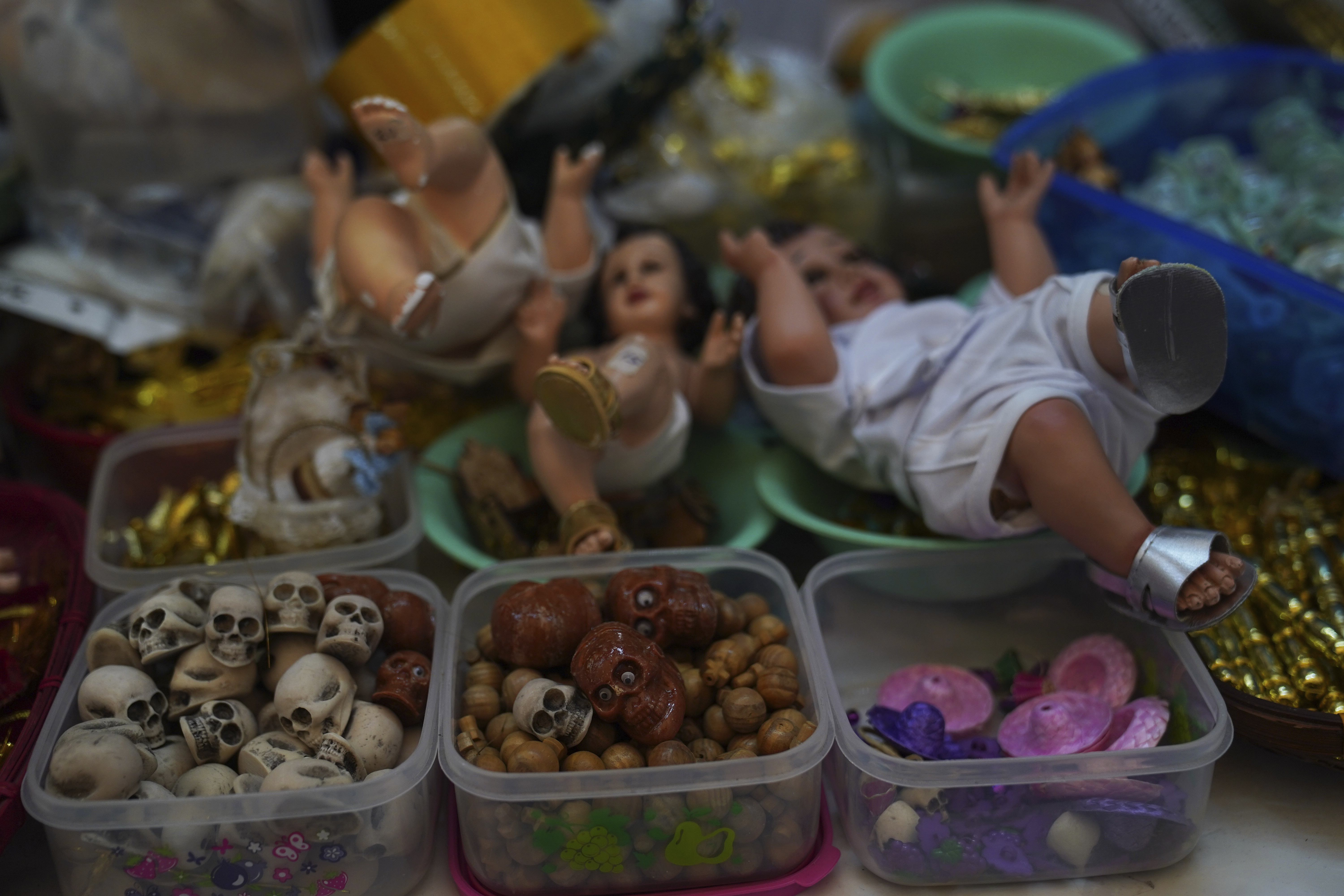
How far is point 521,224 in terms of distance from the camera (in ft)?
3.75

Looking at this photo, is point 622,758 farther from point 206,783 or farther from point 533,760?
point 206,783

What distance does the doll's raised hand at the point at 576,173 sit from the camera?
3.90 ft

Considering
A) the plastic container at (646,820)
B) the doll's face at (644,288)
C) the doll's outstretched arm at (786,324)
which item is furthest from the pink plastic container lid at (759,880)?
the doll's face at (644,288)

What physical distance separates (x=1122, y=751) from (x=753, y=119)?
1029 millimetres

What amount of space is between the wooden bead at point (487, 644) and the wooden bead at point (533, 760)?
126 millimetres

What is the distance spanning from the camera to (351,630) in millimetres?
897

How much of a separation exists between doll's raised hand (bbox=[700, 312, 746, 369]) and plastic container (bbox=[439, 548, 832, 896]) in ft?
1.15

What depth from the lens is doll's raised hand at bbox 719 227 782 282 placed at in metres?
1.15

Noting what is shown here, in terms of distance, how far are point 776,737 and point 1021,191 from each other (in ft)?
2.27

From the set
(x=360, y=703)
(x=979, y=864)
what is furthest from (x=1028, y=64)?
(x=360, y=703)

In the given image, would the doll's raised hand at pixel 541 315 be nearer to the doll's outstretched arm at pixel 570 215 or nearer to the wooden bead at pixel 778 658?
the doll's outstretched arm at pixel 570 215

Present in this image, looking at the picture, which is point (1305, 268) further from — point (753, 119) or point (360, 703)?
point (360, 703)

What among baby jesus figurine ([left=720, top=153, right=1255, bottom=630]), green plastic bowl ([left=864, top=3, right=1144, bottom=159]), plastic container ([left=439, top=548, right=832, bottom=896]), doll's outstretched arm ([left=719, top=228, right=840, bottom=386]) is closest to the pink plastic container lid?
plastic container ([left=439, top=548, right=832, bottom=896])

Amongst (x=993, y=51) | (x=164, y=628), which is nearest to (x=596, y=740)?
(x=164, y=628)
